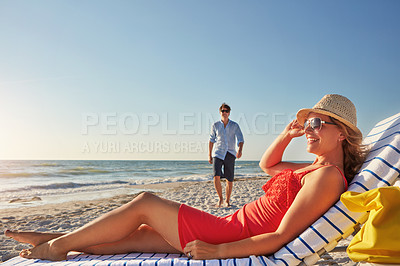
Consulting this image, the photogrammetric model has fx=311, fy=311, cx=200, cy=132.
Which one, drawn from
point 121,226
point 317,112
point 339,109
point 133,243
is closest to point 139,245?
point 133,243

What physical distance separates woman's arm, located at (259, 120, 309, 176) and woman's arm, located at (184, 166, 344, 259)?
2.09ft

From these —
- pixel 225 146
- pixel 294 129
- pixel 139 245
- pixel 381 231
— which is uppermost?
pixel 294 129

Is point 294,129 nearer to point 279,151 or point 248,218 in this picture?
point 279,151

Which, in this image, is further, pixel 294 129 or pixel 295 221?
pixel 294 129

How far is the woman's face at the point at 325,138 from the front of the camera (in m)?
2.24

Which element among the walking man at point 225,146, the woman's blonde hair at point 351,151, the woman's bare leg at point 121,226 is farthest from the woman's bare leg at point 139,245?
the walking man at point 225,146

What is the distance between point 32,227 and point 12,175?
52.0 ft

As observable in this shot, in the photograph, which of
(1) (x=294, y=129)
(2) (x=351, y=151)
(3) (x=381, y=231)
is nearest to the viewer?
(3) (x=381, y=231)

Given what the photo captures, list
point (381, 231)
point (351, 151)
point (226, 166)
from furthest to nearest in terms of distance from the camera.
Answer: point (226, 166), point (351, 151), point (381, 231)

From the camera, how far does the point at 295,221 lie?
1872mm

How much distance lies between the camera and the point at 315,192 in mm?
1883

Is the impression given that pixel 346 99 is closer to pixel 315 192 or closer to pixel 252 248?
pixel 315 192

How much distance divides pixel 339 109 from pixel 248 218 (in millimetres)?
1000

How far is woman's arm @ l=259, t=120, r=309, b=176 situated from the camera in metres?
2.58
